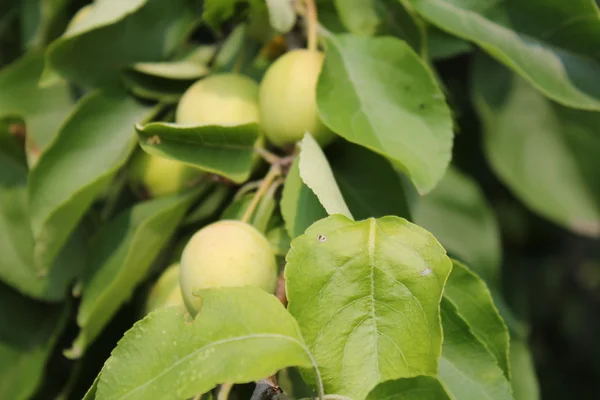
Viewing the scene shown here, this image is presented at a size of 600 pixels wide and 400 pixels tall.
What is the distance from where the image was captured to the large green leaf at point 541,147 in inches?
42.7

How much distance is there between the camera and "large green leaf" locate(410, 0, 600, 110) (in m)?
0.79

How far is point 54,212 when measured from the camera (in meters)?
0.74

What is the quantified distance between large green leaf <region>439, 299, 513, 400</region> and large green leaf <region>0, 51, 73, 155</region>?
1.95 feet

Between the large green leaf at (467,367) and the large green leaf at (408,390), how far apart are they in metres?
0.07

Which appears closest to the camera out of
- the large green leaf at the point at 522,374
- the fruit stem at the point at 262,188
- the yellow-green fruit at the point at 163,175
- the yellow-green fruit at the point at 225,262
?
the yellow-green fruit at the point at 225,262

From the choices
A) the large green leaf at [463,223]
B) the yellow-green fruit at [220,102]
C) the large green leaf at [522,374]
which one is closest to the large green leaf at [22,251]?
the yellow-green fruit at [220,102]

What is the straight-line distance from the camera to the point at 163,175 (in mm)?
803

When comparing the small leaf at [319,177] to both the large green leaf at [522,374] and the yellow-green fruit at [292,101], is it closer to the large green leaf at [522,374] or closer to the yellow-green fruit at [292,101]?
the yellow-green fruit at [292,101]

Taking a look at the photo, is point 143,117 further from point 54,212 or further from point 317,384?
point 317,384

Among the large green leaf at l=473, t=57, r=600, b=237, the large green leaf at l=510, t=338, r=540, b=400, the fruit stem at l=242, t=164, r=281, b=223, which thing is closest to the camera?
the fruit stem at l=242, t=164, r=281, b=223

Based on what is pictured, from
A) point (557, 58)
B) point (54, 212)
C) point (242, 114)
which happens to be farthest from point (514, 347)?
point (54, 212)

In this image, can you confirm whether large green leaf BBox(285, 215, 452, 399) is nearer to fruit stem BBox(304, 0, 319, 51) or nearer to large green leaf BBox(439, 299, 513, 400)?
large green leaf BBox(439, 299, 513, 400)

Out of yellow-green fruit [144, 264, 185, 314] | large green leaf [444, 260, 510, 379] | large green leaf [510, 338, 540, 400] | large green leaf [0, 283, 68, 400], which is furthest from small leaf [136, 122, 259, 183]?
large green leaf [510, 338, 540, 400]

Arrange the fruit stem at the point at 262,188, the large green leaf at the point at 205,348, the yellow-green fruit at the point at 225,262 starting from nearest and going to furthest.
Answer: the large green leaf at the point at 205,348, the yellow-green fruit at the point at 225,262, the fruit stem at the point at 262,188
